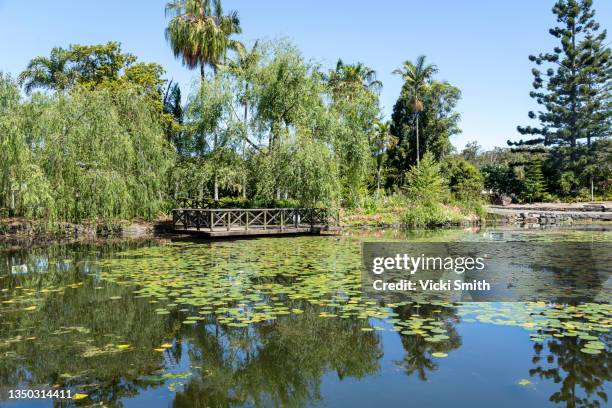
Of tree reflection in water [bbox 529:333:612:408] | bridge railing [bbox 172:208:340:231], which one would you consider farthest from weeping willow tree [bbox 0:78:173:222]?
tree reflection in water [bbox 529:333:612:408]

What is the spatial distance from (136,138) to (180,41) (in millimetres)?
10107

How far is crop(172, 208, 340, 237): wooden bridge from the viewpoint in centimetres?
2100

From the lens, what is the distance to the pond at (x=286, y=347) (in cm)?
448

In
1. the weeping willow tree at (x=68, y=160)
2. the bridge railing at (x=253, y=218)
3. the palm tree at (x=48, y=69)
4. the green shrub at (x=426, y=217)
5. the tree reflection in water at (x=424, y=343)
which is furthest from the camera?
the palm tree at (x=48, y=69)

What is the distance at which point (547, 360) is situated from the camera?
17.1 feet

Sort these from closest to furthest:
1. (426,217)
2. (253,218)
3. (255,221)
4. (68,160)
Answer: (68,160) → (253,218) → (255,221) → (426,217)

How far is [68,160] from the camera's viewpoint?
65.0 ft

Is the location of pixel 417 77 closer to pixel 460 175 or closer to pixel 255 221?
pixel 460 175

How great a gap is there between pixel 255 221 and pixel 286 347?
666 inches

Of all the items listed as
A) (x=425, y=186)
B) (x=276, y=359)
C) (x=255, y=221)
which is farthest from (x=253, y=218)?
(x=276, y=359)

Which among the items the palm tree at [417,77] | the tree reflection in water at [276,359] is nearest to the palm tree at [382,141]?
the palm tree at [417,77]

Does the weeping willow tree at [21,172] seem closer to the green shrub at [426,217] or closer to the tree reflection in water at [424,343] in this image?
the tree reflection in water at [424,343]

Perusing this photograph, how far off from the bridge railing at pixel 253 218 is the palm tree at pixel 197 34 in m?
11.6

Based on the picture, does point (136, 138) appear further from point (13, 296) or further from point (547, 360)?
point (547, 360)
